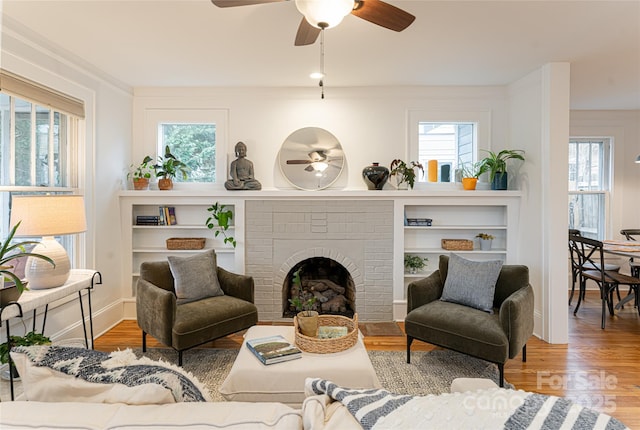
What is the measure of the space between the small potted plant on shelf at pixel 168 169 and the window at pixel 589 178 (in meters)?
5.37

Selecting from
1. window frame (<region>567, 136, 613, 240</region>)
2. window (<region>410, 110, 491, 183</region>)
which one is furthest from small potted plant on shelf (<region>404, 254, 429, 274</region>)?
window frame (<region>567, 136, 613, 240</region>)

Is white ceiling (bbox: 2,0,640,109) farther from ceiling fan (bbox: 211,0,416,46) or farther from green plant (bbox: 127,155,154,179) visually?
green plant (bbox: 127,155,154,179)

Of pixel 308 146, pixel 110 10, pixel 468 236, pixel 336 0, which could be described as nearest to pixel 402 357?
pixel 468 236

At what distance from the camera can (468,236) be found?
14.0ft

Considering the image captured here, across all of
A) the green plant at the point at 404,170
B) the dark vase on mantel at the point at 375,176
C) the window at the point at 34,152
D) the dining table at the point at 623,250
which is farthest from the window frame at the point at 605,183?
the window at the point at 34,152

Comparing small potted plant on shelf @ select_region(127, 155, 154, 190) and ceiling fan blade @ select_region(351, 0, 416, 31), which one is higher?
ceiling fan blade @ select_region(351, 0, 416, 31)

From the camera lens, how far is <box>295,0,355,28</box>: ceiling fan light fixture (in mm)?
1531

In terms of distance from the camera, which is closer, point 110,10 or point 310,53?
point 110,10

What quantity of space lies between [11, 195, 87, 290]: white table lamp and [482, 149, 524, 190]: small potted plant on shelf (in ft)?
12.4

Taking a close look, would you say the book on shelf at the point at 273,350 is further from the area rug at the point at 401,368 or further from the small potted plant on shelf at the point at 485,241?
the small potted plant on shelf at the point at 485,241

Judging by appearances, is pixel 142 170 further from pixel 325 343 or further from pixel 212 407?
pixel 212 407

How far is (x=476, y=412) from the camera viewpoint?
2.65 ft

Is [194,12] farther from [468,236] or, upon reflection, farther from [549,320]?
[549,320]

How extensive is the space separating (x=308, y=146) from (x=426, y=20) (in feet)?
6.36
